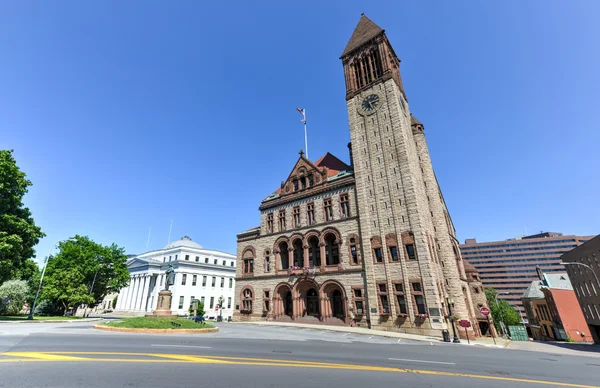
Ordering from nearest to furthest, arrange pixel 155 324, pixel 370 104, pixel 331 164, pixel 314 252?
pixel 155 324 < pixel 314 252 < pixel 370 104 < pixel 331 164

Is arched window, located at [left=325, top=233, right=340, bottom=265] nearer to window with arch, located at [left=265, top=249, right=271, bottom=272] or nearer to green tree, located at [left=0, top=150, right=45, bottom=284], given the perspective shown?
window with arch, located at [left=265, top=249, right=271, bottom=272]

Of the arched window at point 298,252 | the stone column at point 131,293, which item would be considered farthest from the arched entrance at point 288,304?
the stone column at point 131,293

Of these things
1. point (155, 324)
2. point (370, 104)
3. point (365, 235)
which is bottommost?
point (155, 324)

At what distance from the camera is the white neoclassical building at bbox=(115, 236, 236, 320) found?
5833cm

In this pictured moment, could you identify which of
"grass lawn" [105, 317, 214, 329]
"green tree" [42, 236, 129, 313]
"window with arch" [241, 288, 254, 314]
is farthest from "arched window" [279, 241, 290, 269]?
"green tree" [42, 236, 129, 313]

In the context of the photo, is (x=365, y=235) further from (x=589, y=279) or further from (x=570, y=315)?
(x=570, y=315)

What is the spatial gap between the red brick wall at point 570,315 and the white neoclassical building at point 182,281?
69.5 meters

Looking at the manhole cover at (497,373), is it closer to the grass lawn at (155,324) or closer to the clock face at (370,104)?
the grass lawn at (155,324)

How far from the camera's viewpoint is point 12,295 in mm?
31516

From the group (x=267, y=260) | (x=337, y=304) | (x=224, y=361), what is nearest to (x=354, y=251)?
(x=337, y=304)

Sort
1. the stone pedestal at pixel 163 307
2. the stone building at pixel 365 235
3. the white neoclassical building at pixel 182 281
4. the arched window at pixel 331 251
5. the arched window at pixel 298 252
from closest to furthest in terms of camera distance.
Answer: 1. the stone pedestal at pixel 163 307
2. the stone building at pixel 365 235
3. the arched window at pixel 331 251
4. the arched window at pixel 298 252
5. the white neoclassical building at pixel 182 281

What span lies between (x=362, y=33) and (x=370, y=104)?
13.7 m

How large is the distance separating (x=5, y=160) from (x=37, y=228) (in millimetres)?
8227

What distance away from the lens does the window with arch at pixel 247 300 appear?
39500mm
